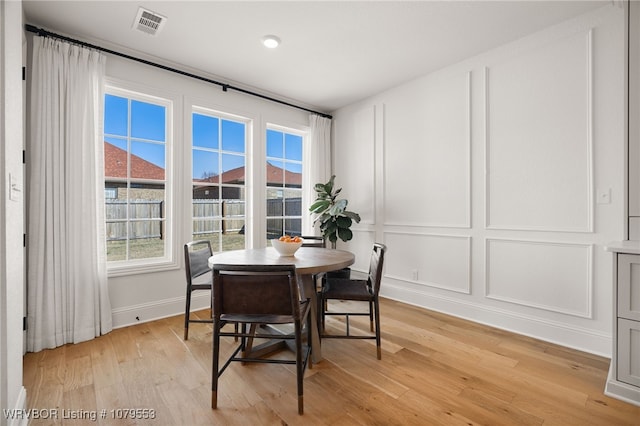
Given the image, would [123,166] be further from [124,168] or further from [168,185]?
[168,185]

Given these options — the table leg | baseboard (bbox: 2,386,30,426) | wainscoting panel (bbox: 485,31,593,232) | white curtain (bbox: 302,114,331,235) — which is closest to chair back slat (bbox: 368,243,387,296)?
the table leg

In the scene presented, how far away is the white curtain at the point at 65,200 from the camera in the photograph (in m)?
2.48

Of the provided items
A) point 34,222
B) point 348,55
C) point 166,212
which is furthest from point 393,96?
point 34,222

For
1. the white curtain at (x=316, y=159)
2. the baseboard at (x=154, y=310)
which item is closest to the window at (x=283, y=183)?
the white curtain at (x=316, y=159)

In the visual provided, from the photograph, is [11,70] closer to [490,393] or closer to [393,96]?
[490,393]

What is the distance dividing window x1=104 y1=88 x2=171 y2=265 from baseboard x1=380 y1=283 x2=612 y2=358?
119 inches

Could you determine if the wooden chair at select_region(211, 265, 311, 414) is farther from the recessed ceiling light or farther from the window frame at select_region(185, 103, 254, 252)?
the recessed ceiling light

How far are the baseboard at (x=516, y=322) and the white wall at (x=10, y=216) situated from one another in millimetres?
3440

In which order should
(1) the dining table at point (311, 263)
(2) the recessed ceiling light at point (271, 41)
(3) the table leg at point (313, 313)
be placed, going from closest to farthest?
(1) the dining table at point (311, 263) < (3) the table leg at point (313, 313) < (2) the recessed ceiling light at point (271, 41)

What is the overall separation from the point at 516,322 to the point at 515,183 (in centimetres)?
133

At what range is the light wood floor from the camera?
168cm

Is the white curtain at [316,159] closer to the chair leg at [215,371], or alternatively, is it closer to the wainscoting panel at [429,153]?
the wainscoting panel at [429,153]

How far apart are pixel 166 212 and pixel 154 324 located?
1186mm

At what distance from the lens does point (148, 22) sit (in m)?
2.58
